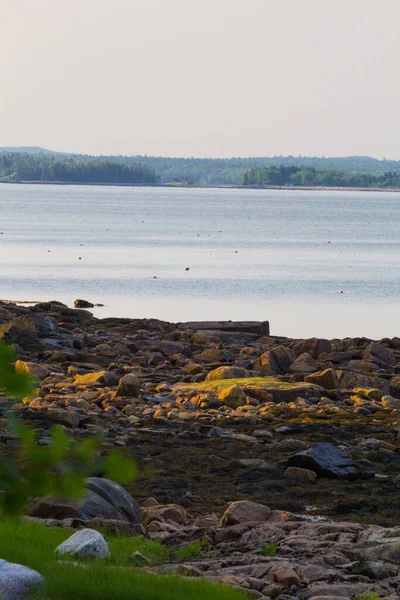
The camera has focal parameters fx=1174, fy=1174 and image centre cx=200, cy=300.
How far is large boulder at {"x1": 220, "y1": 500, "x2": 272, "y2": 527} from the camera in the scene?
29.8ft

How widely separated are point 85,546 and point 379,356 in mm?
14608

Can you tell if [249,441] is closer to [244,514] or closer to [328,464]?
[328,464]

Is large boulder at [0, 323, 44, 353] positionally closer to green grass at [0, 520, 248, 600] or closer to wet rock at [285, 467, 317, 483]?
wet rock at [285, 467, 317, 483]

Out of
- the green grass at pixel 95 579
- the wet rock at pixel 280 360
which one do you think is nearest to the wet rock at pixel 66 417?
the green grass at pixel 95 579

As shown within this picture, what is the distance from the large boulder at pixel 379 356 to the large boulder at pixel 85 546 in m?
13.9

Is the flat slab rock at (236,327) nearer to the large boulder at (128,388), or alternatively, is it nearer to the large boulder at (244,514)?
the large boulder at (128,388)

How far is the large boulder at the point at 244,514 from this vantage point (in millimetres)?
9078

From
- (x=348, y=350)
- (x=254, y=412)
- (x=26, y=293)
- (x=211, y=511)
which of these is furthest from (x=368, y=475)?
(x=26, y=293)

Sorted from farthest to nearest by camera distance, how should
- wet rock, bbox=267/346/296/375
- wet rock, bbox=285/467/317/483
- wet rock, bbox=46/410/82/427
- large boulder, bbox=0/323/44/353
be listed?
large boulder, bbox=0/323/44/353, wet rock, bbox=267/346/296/375, wet rock, bbox=46/410/82/427, wet rock, bbox=285/467/317/483

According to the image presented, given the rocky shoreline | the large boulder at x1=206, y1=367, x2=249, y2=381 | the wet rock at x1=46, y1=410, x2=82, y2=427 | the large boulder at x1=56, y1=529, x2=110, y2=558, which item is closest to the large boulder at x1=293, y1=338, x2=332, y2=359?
the rocky shoreline

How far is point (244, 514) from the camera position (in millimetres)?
9188

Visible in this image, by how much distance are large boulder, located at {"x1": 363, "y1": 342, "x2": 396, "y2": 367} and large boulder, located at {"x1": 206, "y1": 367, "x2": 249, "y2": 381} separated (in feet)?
14.5

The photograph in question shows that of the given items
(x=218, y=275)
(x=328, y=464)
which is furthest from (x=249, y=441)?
(x=218, y=275)

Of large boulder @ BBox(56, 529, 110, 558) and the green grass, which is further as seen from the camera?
large boulder @ BBox(56, 529, 110, 558)
